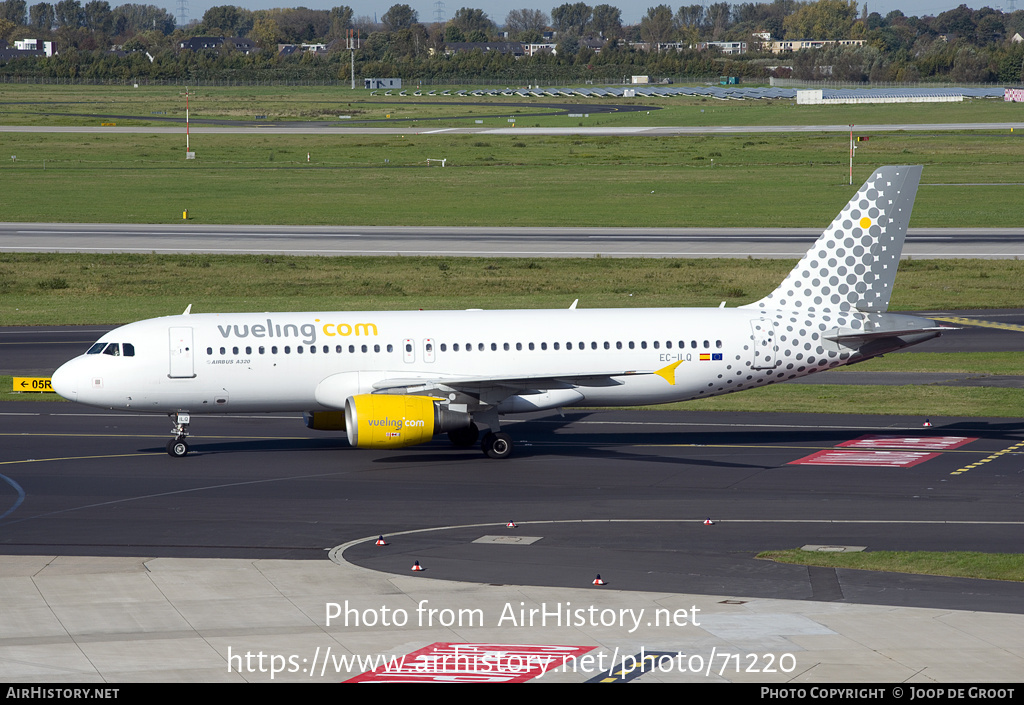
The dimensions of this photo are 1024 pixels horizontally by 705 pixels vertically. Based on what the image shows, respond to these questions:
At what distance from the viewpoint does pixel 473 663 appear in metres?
18.7

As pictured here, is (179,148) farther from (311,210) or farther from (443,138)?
(311,210)

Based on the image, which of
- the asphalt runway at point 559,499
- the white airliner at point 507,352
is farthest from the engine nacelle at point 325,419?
the asphalt runway at point 559,499

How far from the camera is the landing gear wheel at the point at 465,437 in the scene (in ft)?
123

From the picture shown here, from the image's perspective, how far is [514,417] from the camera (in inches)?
1686

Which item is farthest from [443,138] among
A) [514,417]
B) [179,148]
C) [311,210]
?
[514,417]

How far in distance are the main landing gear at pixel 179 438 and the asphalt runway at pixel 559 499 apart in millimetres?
380

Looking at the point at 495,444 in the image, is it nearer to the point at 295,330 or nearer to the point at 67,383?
the point at 295,330

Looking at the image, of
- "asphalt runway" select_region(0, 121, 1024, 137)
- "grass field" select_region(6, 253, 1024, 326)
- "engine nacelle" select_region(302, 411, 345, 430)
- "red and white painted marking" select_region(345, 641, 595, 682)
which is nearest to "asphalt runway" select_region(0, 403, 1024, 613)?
"engine nacelle" select_region(302, 411, 345, 430)

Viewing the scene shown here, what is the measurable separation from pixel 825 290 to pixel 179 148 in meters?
122

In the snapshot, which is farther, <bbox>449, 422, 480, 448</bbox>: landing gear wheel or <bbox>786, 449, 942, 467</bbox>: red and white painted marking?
<bbox>449, 422, 480, 448</bbox>: landing gear wheel

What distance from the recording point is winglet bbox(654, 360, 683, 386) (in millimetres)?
34053

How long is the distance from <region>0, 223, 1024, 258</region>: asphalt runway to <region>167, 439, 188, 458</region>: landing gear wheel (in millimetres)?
42197

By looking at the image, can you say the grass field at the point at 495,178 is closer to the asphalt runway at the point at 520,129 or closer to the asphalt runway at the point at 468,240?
the asphalt runway at the point at 468,240

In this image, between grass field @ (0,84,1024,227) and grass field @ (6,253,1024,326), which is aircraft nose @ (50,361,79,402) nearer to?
grass field @ (6,253,1024,326)
